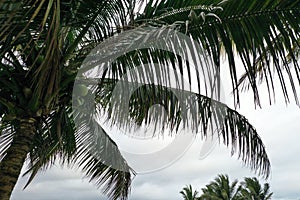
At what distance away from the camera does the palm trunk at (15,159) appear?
2.80 m

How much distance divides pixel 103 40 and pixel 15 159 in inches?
45.6

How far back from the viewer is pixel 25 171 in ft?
15.6

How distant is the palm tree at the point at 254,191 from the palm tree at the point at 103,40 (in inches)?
1032

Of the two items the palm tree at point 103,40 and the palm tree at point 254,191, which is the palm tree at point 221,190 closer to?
the palm tree at point 254,191

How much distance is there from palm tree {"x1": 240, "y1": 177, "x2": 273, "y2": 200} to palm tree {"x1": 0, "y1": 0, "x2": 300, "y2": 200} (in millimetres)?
26215

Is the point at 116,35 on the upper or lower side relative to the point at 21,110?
upper

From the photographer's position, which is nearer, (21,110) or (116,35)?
(116,35)

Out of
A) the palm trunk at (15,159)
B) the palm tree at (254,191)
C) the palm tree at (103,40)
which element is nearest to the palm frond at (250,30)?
the palm tree at (103,40)

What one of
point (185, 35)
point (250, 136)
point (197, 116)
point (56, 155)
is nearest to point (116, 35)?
point (185, 35)

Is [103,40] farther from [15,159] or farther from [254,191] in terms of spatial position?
[254,191]

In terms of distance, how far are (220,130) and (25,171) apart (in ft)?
8.16

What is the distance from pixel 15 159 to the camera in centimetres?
293

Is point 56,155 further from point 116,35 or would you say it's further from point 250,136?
point 116,35

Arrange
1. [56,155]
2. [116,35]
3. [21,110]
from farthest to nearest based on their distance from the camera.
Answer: [56,155], [21,110], [116,35]
